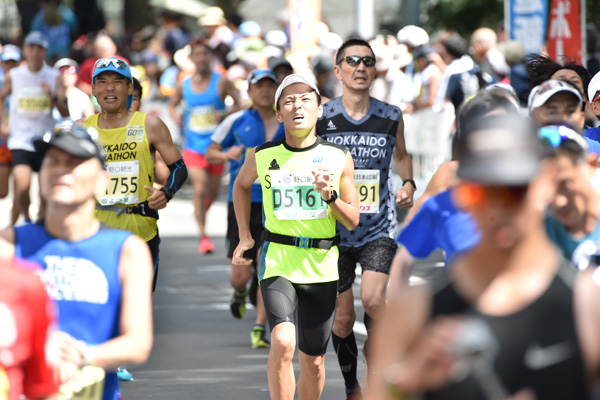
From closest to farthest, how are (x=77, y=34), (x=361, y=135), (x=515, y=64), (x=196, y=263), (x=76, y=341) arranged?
1. (x=76, y=341)
2. (x=361, y=135)
3. (x=515, y=64)
4. (x=196, y=263)
5. (x=77, y=34)

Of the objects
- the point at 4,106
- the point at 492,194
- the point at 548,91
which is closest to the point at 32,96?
the point at 4,106

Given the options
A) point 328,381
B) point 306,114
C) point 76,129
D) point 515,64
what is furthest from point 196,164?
point 76,129

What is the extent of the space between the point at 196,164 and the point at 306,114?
24.2 ft

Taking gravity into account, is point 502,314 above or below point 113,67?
below

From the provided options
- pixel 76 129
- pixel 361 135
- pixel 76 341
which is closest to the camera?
pixel 76 341

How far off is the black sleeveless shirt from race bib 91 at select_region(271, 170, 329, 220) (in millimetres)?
3788

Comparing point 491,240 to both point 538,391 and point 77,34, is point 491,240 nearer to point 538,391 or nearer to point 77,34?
point 538,391

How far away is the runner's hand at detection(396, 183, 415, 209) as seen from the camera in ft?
24.0

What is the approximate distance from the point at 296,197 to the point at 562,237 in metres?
2.39

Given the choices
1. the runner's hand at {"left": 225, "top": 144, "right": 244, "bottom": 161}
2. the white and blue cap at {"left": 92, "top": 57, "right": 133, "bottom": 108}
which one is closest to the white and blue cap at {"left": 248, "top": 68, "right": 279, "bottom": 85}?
the runner's hand at {"left": 225, "top": 144, "right": 244, "bottom": 161}

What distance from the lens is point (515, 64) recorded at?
11781 millimetres

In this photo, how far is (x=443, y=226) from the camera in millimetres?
4469

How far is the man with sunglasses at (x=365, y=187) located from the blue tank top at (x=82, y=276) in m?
3.27

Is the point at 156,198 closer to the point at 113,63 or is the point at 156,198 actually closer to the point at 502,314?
the point at 113,63
